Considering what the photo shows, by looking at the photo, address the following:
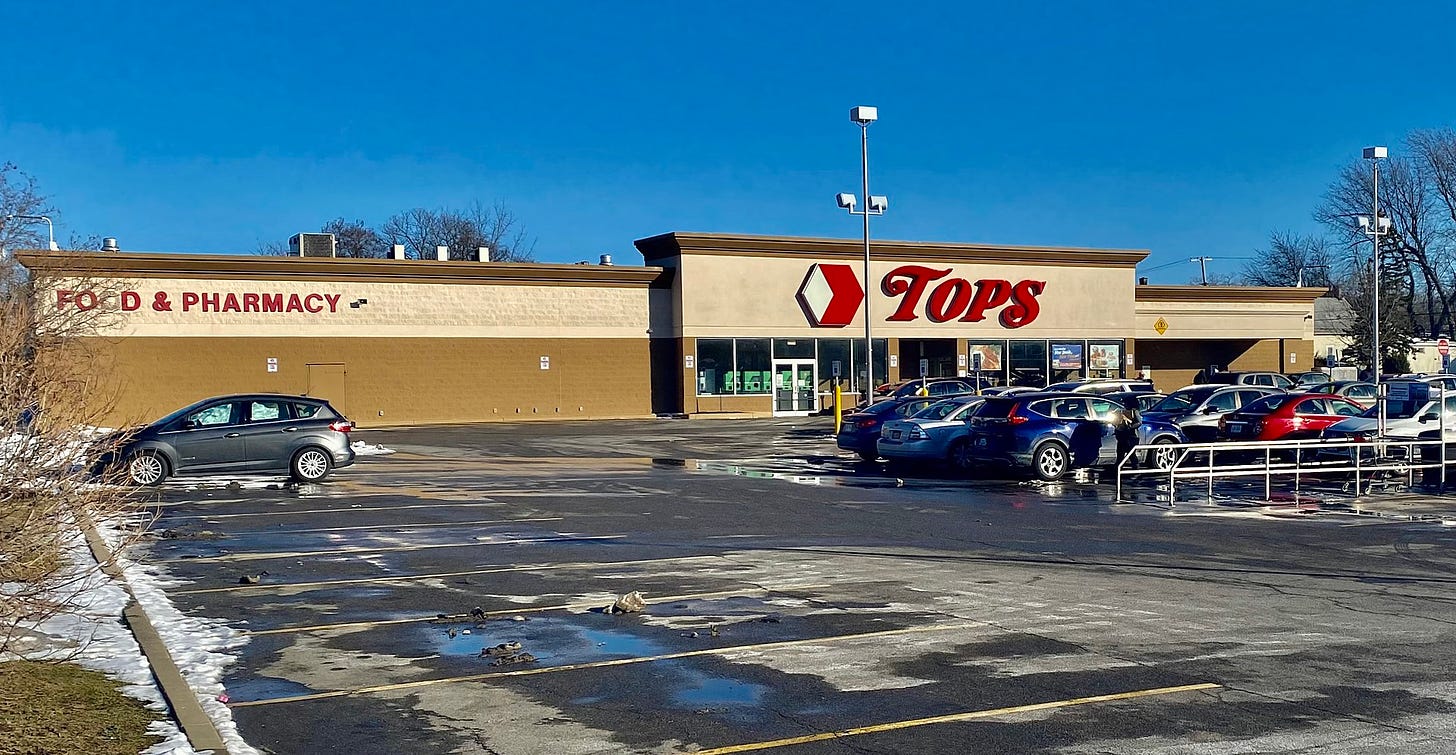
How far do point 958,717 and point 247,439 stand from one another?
730 inches

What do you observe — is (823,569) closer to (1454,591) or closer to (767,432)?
(1454,591)

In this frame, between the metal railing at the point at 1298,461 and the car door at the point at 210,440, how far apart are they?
1433 cm

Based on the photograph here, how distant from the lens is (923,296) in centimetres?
5412

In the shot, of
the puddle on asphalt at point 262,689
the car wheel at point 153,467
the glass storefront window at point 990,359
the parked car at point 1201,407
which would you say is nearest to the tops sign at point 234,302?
the car wheel at point 153,467

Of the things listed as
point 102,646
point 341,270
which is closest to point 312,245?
point 341,270

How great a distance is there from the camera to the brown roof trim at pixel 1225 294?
6059 cm

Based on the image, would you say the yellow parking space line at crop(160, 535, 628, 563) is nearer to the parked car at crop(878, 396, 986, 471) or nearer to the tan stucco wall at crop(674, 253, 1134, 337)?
the parked car at crop(878, 396, 986, 471)

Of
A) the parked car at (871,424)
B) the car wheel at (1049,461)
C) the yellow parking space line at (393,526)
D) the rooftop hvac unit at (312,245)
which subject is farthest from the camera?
the rooftop hvac unit at (312,245)

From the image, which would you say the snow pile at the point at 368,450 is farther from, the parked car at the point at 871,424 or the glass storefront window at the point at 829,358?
the glass storefront window at the point at 829,358

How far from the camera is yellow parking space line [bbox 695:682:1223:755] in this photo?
23.3 ft

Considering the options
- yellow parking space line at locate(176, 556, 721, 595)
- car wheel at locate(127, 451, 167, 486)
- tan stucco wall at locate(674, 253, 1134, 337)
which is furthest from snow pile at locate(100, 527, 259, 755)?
tan stucco wall at locate(674, 253, 1134, 337)

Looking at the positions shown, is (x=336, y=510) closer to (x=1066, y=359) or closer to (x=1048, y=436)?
(x=1048, y=436)

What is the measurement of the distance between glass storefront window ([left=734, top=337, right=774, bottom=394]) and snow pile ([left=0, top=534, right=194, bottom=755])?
133 ft

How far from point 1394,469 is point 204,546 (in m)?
17.5
